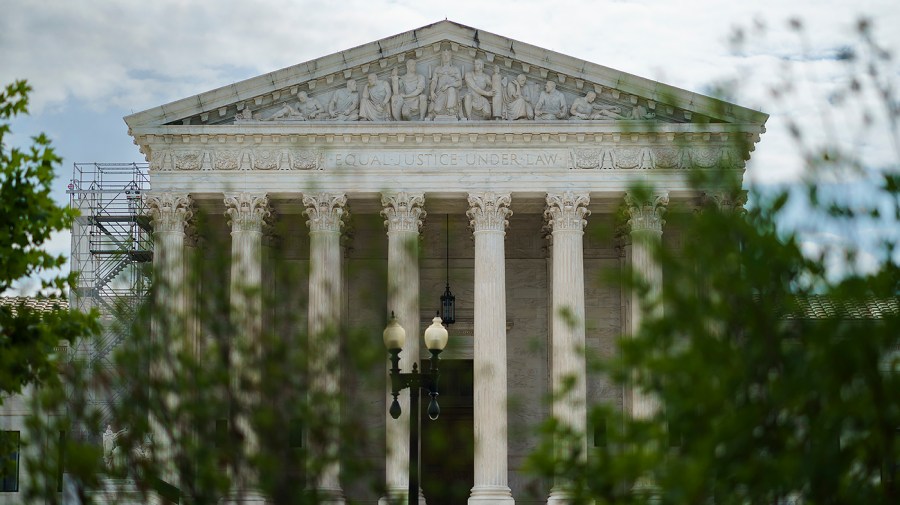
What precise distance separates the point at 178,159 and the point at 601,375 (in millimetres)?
15789

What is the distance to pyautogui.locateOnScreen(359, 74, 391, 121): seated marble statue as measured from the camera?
151 feet

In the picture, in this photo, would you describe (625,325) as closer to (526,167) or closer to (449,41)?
(526,167)

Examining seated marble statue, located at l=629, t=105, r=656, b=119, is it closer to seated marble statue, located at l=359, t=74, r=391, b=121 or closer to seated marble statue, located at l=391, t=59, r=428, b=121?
seated marble statue, located at l=391, t=59, r=428, b=121

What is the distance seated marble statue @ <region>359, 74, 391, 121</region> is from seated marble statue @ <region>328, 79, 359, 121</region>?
20 cm

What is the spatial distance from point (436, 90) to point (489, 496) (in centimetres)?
1259

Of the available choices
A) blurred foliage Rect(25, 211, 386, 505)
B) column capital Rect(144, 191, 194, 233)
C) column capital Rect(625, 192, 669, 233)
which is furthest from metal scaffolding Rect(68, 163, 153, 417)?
blurred foliage Rect(25, 211, 386, 505)

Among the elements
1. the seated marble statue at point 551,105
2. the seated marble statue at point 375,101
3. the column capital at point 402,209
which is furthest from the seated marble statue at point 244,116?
the seated marble statue at point 551,105

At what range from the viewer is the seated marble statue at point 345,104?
4616cm

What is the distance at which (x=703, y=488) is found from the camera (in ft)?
39.9

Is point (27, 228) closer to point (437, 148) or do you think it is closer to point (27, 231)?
point (27, 231)

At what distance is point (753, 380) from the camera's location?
505 inches

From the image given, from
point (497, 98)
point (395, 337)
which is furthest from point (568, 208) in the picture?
point (395, 337)

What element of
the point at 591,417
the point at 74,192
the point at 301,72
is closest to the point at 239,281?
the point at 591,417

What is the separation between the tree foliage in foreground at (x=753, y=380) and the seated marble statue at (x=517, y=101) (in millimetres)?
32203
